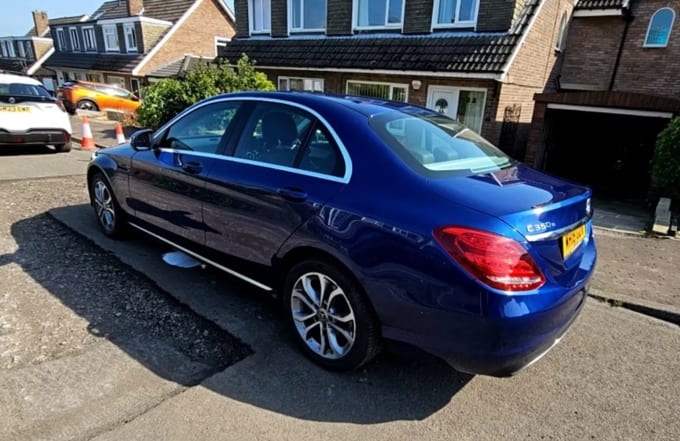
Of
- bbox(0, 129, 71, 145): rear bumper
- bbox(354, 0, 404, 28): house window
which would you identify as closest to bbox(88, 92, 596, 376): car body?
bbox(0, 129, 71, 145): rear bumper

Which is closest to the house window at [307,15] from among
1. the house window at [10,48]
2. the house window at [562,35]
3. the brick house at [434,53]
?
the brick house at [434,53]

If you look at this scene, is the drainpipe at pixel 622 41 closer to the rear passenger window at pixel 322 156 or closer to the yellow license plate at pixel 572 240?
the yellow license plate at pixel 572 240

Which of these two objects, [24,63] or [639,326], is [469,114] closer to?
[639,326]

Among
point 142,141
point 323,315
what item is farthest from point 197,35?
point 323,315

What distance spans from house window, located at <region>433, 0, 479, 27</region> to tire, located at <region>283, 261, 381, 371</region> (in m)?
9.74

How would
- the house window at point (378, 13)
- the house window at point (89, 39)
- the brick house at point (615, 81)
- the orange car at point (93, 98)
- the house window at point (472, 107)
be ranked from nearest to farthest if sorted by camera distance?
1. the house window at point (472, 107)
2. the house window at point (378, 13)
3. the brick house at point (615, 81)
4. the orange car at point (93, 98)
5. the house window at point (89, 39)

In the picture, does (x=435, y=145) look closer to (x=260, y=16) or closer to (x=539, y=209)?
(x=539, y=209)

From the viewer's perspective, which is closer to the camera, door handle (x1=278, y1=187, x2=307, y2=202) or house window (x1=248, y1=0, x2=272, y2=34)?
door handle (x1=278, y1=187, x2=307, y2=202)

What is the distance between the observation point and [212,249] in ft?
11.1

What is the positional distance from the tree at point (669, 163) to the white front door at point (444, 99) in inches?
181

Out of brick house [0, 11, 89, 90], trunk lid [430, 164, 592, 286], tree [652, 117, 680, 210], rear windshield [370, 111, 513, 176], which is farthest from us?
brick house [0, 11, 89, 90]

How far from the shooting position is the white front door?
34.6 feet

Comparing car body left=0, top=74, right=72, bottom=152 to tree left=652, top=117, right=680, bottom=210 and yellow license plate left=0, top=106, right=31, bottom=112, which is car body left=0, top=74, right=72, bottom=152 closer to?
yellow license plate left=0, top=106, right=31, bottom=112

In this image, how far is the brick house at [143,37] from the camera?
24.6 meters
